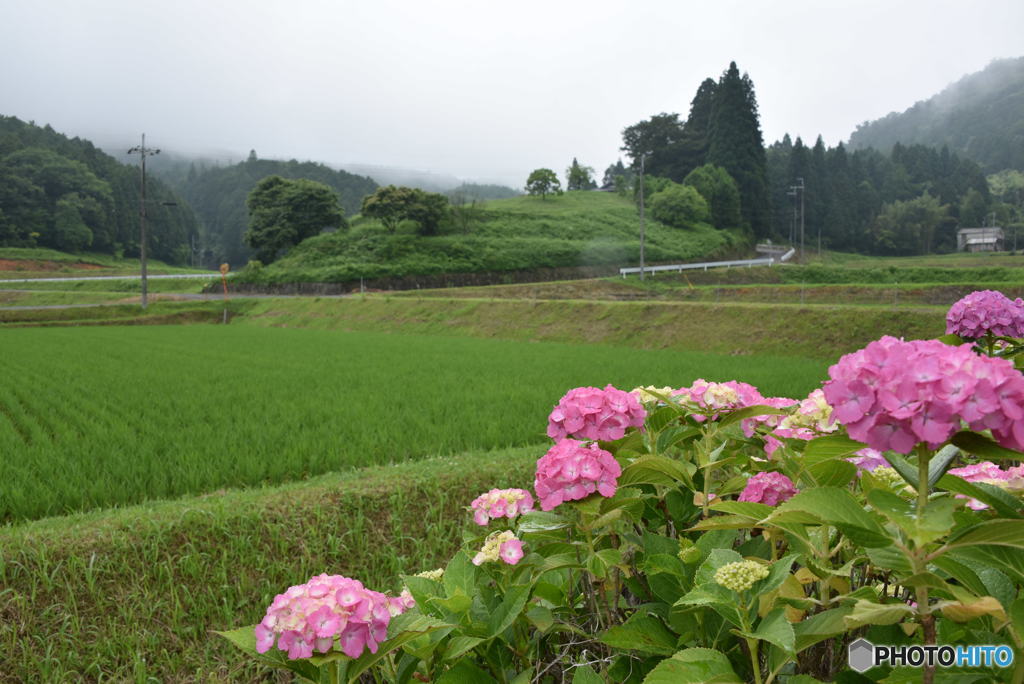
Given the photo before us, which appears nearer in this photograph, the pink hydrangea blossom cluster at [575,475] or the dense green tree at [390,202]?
the pink hydrangea blossom cluster at [575,475]

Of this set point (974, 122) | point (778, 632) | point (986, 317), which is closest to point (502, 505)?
point (778, 632)

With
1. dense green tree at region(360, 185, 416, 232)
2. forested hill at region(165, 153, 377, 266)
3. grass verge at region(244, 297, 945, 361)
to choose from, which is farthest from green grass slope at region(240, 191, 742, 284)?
forested hill at region(165, 153, 377, 266)

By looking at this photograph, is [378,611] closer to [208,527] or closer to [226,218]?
[208,527]

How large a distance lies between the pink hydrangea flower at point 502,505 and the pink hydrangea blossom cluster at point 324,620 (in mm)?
575

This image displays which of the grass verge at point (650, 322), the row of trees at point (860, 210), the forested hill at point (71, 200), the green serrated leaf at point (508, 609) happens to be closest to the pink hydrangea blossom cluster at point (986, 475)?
the green serrated leaf at point (508, 609)

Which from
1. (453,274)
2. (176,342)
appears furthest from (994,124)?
(176,342)

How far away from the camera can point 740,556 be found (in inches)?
43.2

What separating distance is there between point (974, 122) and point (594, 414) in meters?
152

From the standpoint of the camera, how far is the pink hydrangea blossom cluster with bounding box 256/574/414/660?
3.35ft

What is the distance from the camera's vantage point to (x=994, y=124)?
111 metres

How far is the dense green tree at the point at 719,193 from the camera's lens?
4784cm

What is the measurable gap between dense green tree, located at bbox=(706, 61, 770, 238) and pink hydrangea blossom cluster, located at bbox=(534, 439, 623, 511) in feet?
172

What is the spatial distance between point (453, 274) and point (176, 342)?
765 inches

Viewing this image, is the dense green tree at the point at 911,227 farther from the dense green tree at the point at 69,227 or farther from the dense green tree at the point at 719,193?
the dense green tree at the point at 69,227
